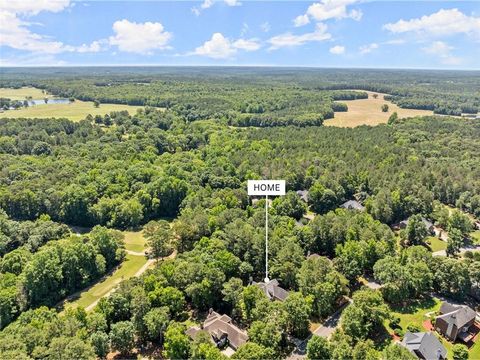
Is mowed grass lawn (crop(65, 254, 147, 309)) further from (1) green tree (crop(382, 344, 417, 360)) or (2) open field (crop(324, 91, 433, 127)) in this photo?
(2) open field (crop(324, 91, 433, 127))

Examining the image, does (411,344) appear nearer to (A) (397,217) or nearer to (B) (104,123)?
(A) (397,217)

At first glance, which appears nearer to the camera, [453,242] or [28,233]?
[453,242]

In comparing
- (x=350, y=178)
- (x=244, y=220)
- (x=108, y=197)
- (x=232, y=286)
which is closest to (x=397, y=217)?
(x=350, y=178)

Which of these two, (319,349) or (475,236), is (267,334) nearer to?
(319,349)

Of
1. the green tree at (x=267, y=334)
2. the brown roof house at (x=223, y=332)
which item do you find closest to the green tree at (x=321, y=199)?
the brown roof house at (x=223, y=332)

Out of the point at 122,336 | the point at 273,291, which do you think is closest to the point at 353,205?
the point at 273,291

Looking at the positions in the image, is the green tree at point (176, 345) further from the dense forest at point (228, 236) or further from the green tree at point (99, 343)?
the green tree at point (99, 343)

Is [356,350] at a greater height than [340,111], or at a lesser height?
lesser
